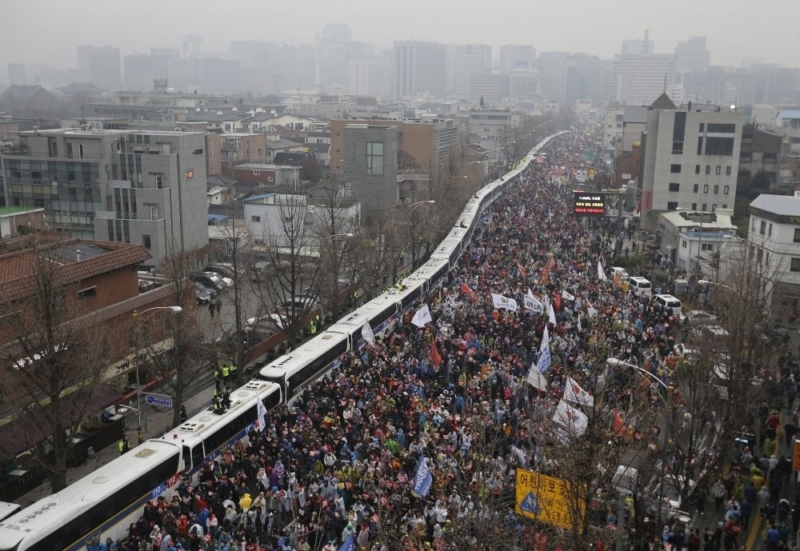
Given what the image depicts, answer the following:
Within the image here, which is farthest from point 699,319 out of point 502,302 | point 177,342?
point 177,342

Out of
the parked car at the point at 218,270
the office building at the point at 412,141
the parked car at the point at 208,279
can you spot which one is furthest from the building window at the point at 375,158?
the office building at the point at 412,141

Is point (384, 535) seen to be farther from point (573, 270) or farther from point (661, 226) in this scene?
point (661, 226)

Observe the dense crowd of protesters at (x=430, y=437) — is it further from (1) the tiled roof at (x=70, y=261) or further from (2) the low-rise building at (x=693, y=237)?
(2) the low-rise building at (x=693, y=237)

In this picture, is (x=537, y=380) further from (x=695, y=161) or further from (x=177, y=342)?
(x=695, y=161)

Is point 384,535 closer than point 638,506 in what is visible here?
Yes

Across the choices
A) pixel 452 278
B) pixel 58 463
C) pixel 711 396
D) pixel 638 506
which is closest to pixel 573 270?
pixel 452 278

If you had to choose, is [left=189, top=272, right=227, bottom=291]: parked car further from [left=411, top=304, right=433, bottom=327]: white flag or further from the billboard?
the billboard
